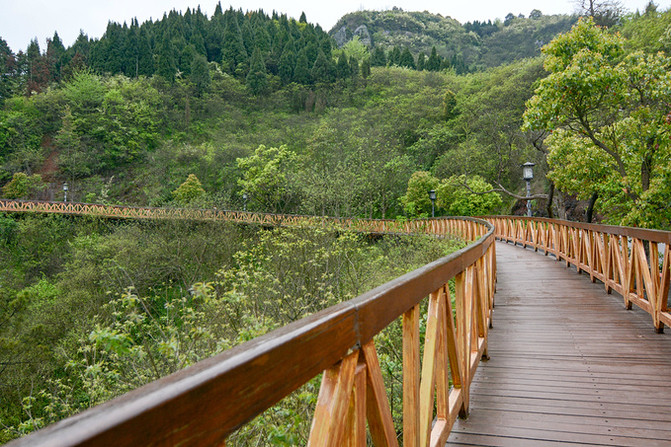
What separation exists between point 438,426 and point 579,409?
1.25 metres

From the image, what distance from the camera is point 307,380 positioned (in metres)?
0.82

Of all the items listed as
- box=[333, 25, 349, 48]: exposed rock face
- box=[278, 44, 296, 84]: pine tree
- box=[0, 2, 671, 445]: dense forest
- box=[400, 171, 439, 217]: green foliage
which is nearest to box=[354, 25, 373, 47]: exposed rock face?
box=[333, 25, 349, 48]: exposed rock face

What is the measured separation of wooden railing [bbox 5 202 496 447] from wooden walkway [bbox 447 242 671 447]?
30.0 inches

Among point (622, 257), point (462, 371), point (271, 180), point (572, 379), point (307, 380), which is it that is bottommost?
point (572, 379)

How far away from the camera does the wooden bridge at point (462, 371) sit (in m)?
0.57

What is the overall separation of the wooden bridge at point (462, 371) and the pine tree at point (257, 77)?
53.1 meters

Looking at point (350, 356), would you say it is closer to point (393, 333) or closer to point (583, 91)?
point (393, 333)

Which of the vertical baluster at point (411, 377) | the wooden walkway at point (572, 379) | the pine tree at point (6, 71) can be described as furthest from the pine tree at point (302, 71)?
the vertical baluster at point (411, 377)

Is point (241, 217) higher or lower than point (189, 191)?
lower

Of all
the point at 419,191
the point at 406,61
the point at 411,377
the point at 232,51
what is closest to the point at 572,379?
the point at 411,377

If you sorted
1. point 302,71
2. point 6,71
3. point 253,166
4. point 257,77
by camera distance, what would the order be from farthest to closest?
point 302,71, point 257,77, point 6,71, point 253,166

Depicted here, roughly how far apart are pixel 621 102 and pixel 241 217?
1993 cm

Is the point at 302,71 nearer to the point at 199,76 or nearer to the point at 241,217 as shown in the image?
the point at 199,76

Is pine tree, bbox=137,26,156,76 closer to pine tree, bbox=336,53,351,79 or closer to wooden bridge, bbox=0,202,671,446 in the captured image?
pine tree, bbox=336,53,351,79
